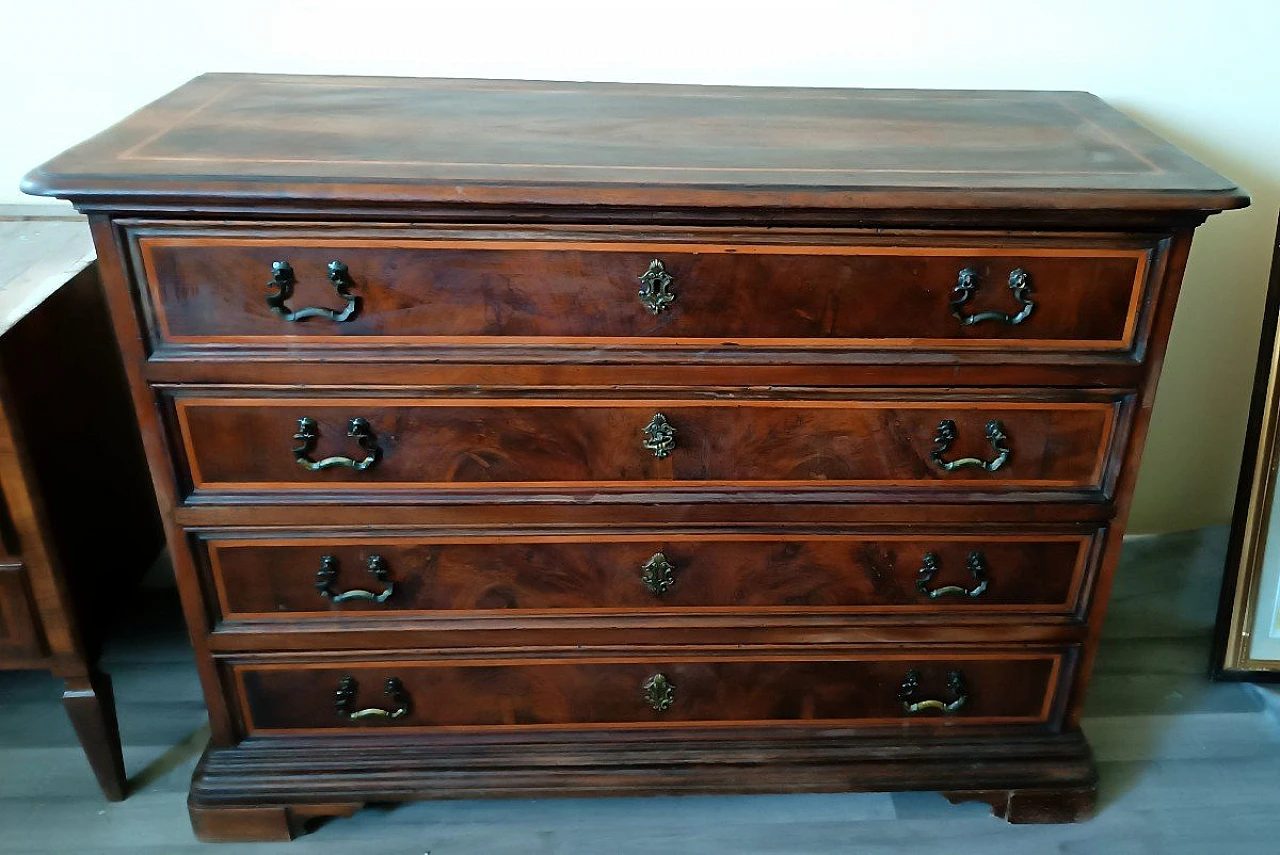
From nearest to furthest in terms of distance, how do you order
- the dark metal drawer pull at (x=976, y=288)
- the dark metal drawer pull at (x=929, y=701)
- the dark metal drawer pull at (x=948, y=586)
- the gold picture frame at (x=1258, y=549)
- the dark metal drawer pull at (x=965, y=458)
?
the dark metal drawer pull at (x=976, y=288) < the dark metal drawer pull at (x=965, y=458) < the dark metal drawer pull at (x=948, y=586) < the dark metal drawer pull at (x=929, y=701) < the gold picture frame at (x=1258, y=549)

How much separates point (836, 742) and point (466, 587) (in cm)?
65

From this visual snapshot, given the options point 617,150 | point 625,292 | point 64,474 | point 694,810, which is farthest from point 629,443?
point 64,474

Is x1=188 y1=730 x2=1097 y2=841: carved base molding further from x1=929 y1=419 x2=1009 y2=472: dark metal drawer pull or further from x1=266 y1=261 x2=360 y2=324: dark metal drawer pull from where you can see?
x1=266 y1=261 x2=360 y2=324: dark metal drawer pull

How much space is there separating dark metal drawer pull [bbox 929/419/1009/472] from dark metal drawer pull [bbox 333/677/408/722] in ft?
2.84

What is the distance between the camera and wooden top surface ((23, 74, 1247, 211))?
113cm

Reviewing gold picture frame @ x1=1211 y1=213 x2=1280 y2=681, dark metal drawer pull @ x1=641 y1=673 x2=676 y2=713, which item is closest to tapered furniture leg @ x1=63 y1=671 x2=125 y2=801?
dark metal drawer pull @ x1=641 y1=673 x2=676 y2=713

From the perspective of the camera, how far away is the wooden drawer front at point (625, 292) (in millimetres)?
1185

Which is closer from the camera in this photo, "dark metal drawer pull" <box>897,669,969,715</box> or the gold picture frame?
"dark metal drawer pull" <box>897,669,969,715</box>

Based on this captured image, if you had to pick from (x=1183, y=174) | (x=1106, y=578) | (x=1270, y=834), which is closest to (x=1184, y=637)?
(x=1270, y=834)

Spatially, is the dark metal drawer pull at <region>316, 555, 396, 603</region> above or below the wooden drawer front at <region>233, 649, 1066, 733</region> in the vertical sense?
above

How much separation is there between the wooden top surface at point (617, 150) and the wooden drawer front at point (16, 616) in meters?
0.60

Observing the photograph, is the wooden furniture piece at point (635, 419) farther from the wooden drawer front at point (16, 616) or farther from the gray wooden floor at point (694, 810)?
the wooden drawer front at point (16, 616)

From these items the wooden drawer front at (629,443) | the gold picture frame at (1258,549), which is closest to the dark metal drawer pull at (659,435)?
the wooden drawer front at (629,443)

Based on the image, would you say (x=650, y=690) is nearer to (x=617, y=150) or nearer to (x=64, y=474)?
(x=617, y=150)
